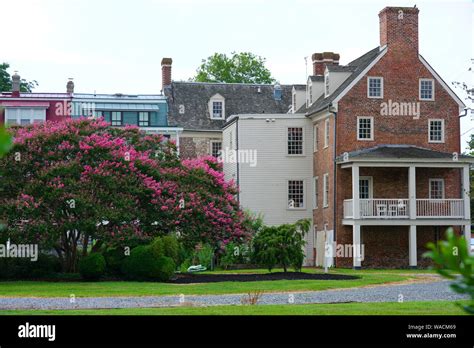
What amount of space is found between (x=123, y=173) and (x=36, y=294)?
8.55 metres

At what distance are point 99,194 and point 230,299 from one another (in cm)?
1015

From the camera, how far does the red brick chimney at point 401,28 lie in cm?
4172

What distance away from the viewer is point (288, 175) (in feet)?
148

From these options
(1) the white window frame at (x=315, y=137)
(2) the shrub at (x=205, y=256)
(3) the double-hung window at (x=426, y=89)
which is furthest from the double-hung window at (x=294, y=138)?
(2) the shrub at (x=205, y=256)

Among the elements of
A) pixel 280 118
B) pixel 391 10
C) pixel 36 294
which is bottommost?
pixel 36 294

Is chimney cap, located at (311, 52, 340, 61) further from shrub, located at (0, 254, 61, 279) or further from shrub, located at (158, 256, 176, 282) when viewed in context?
shrub, located at (0, 254, 61, 279)

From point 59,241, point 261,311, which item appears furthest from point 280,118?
point 261,311

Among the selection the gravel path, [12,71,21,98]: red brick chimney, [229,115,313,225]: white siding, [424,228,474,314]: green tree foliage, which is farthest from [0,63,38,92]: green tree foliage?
[424,228,474,314]: green tree foliage

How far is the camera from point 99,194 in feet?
95.7

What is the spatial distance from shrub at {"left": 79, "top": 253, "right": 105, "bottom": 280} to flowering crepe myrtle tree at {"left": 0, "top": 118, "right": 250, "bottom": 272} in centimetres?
85

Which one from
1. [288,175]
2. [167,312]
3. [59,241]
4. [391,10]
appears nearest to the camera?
[167,312]

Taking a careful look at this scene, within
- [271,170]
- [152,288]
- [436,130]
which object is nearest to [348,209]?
[271,170]
